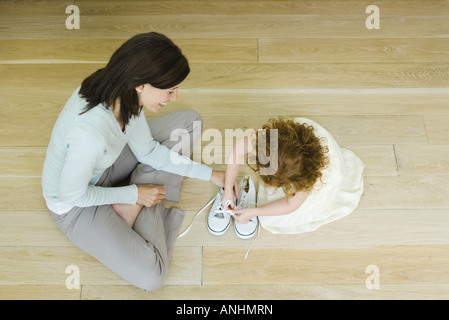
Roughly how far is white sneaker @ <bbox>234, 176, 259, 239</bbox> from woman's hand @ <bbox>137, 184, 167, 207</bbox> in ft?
0.90

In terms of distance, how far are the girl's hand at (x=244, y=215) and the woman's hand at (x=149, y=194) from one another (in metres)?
0.26

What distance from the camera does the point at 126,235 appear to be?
1211 millimetres

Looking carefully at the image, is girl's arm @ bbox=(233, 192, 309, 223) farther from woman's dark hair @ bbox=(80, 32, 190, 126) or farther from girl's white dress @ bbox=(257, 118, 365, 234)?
woman's dark hair @ bbox=(80, 32, 190, 126)

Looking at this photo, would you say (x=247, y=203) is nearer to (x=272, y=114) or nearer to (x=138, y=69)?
(x=272, y=114)

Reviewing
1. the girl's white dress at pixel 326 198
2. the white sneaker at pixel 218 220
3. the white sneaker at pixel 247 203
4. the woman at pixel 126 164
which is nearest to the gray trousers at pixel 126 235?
the woman at pixel 126 164

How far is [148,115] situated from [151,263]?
2.13 ft

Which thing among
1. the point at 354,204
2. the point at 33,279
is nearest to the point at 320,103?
the point at 354,204

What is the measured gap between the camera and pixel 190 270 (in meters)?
1.32

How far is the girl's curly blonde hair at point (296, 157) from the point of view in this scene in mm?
1082

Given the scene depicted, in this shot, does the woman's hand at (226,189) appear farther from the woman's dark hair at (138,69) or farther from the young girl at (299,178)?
the woman's dark hair at (138,69)

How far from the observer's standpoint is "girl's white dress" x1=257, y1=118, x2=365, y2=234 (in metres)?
1.28

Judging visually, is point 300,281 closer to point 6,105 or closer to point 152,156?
point 152,156

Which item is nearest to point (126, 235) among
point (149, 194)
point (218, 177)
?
point (149, 194)

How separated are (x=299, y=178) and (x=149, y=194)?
50 cm
